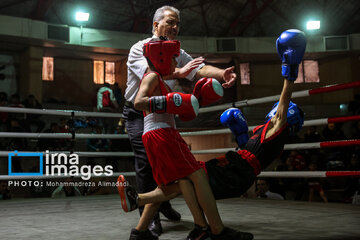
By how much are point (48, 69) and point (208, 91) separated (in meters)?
12.2

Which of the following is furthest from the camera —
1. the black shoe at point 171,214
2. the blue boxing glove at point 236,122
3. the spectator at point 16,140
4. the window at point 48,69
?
the window at point 48,69

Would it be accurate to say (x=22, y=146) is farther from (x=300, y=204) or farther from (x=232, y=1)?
(x=232, y=1)

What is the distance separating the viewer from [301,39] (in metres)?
1.76

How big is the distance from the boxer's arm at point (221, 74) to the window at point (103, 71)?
1159 centimetres

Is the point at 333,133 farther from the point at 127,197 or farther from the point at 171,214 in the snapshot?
the point at 127,197

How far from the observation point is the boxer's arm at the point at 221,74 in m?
2.02

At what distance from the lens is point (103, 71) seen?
13.5 m

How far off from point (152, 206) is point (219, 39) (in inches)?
444

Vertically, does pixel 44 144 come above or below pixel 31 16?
below

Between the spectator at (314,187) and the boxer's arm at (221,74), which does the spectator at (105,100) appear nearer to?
the spectator at (314,187)

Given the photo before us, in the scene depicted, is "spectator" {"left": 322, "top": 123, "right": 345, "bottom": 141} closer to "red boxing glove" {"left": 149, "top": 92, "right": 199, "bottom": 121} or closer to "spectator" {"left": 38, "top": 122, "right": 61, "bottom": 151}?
"spectator" {"left": 38, "top": 122, "right": 61, "bottom": 151}

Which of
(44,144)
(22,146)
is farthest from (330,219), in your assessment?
(22,146)

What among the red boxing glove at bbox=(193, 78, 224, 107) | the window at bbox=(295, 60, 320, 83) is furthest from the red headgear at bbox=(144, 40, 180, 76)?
the window at bbox=(295, 60, 320, 83)

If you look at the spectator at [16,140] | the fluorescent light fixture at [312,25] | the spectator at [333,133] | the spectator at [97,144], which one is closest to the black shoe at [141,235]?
the spectator at [97,144]
